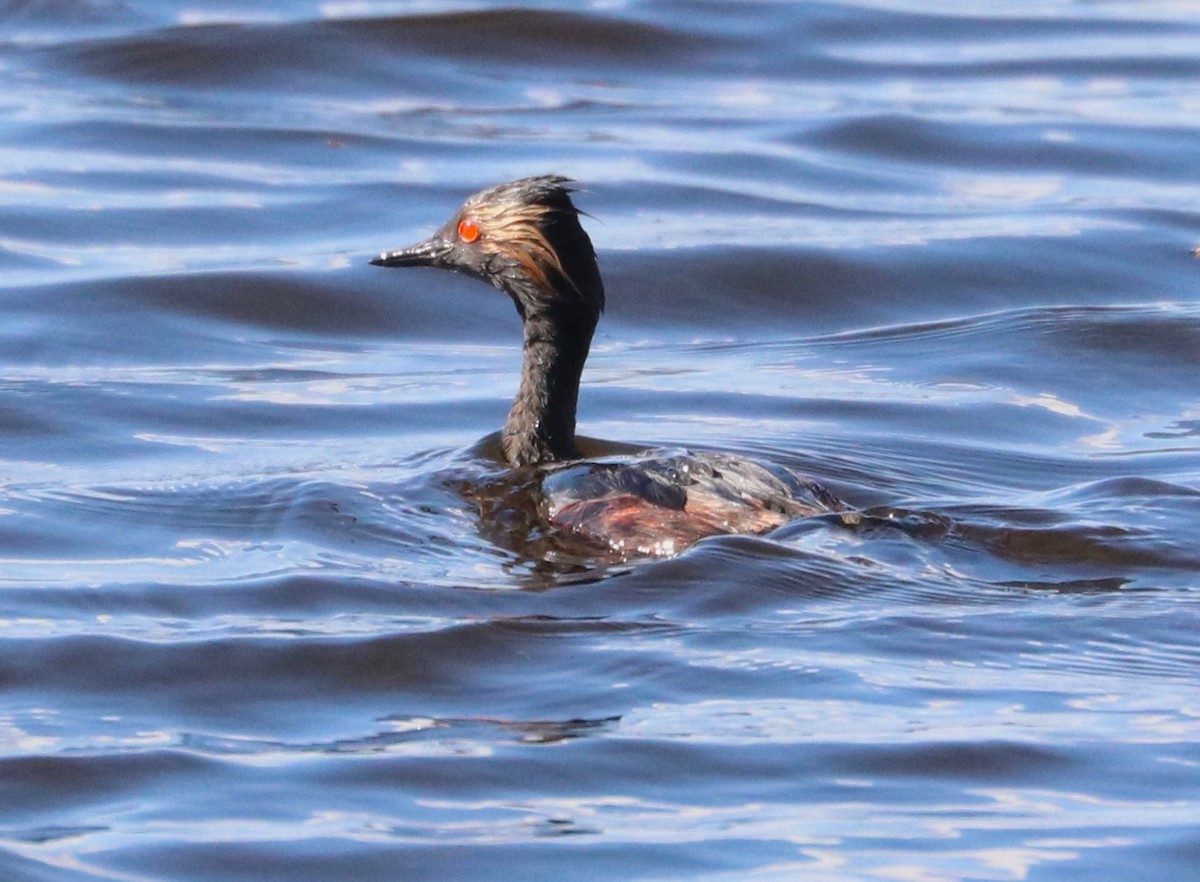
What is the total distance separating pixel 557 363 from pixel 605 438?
557 mm

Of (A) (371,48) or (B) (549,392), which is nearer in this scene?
(B) (549,392)

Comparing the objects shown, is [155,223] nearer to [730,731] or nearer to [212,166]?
[212,166]

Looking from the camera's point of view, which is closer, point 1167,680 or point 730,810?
point 730,810

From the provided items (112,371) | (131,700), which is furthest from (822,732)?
(112,371)

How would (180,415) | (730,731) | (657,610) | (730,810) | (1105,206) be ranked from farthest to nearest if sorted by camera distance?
(1105,206) < (180,415) < (657,610) < (730,731) < (730,810)

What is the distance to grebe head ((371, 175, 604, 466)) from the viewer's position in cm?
822

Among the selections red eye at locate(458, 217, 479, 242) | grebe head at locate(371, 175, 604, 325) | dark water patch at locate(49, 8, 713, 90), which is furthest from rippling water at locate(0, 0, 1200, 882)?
red eye at locate(458, 217, 479, 242)

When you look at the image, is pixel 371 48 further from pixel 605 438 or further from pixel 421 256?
pixel 605 438

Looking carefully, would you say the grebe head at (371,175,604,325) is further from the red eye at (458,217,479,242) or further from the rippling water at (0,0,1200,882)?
the rippling water at (0,0,1200,882)

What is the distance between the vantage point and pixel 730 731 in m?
5.45

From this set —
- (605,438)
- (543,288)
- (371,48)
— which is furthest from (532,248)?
(371,48)

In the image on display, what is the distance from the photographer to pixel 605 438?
8758 millimetres

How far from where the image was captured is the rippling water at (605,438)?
201 inches

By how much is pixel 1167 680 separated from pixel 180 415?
4.44 metres
